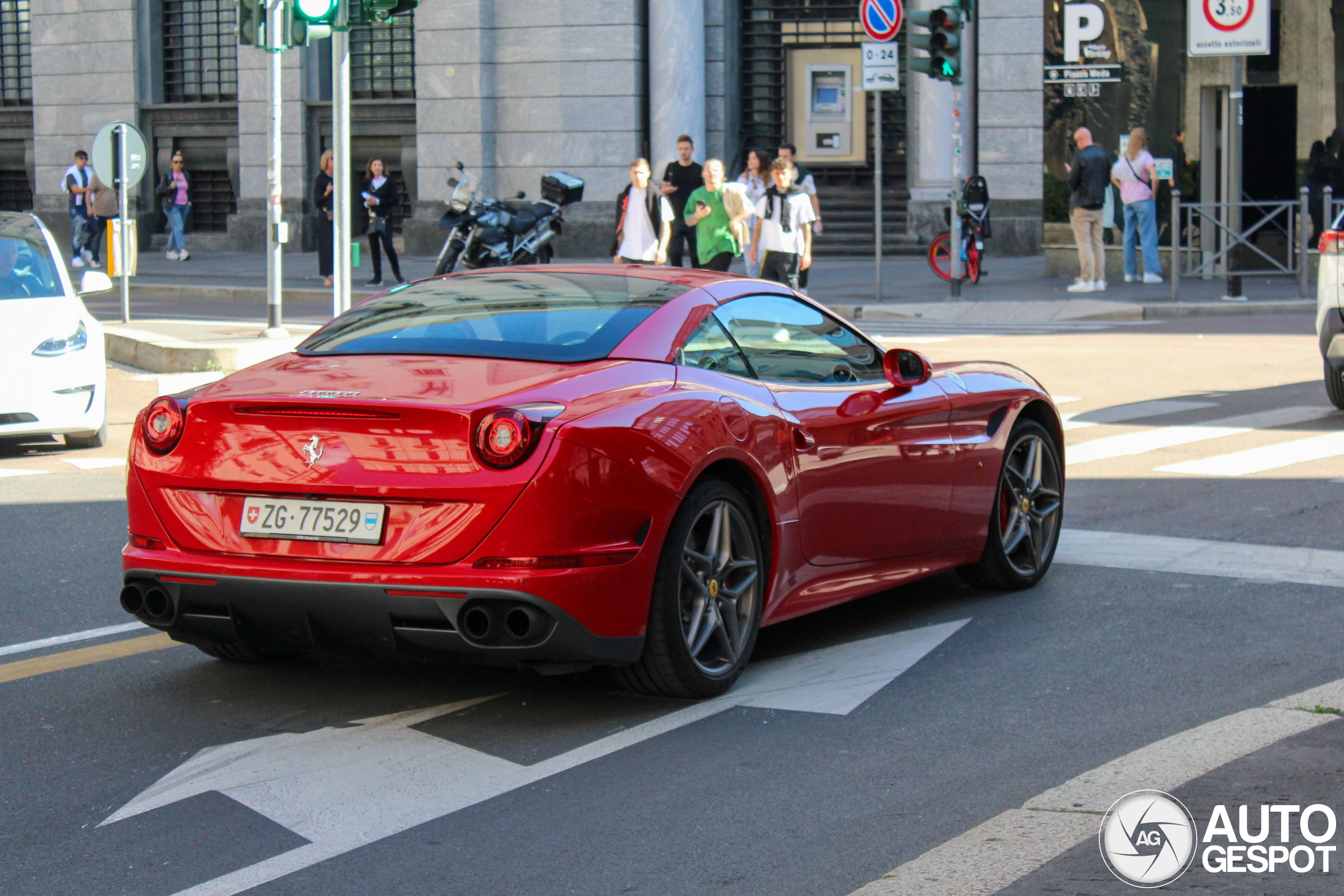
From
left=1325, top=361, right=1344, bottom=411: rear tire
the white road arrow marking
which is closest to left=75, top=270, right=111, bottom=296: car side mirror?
the white road arrow marking

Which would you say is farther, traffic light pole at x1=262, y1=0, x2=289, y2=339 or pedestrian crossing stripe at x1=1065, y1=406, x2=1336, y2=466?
traffic light pole at x1=262, y1=0, x2=289, y2=339

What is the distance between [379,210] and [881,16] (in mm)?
7357

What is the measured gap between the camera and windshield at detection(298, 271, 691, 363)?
212 inches

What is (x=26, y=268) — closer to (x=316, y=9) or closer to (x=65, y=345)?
(x=65, y=345)

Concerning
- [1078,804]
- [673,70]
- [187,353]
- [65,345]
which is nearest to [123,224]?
[187,353]

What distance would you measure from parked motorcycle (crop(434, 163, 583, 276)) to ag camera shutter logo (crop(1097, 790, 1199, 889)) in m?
18.2

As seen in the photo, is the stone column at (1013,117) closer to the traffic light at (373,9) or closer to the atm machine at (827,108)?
the atm machine at (827,108)

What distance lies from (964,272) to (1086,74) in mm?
5046

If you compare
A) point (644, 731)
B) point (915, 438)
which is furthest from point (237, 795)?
point (915, 438)

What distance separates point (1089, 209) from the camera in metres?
22.1

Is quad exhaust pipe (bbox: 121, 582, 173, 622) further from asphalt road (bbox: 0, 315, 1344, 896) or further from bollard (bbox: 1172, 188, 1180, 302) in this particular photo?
bollard (bbox: 1172, 188, 1180, 302)

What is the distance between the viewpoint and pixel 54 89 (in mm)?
34938

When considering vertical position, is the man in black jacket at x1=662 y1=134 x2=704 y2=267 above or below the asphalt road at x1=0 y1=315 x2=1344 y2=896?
above

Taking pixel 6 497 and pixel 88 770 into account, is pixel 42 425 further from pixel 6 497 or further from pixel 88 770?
pixel 88 770
